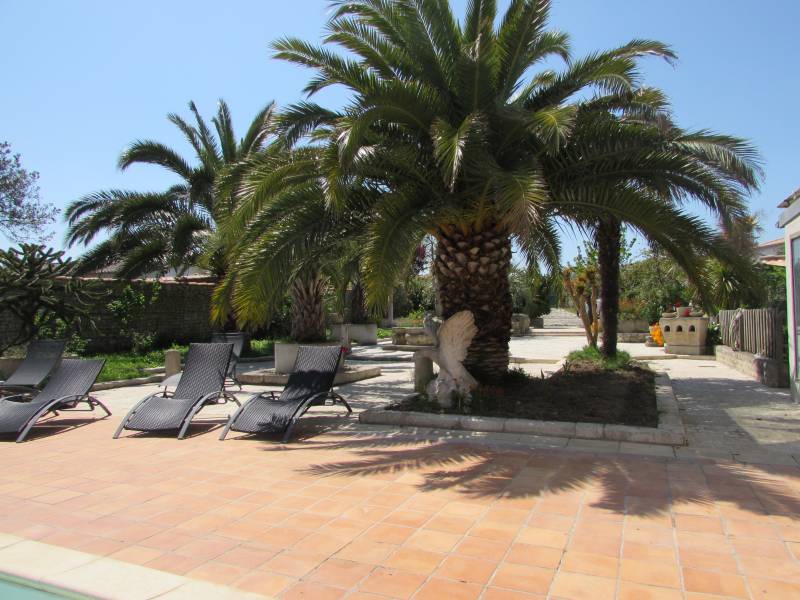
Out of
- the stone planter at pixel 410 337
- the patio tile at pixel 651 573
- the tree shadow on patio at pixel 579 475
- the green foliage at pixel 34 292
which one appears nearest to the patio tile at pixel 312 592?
the patio tile at pixel 651 573

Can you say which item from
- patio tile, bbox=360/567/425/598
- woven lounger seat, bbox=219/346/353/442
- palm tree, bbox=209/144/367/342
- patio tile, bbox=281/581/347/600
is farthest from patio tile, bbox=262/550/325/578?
palm tree, bbox=209/144/367/342

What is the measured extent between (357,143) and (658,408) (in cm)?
533

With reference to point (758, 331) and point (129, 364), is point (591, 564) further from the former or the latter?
point (129, 364)

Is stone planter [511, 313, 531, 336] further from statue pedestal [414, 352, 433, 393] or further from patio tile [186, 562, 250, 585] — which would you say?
patio tile [186, 562, 250, 585]

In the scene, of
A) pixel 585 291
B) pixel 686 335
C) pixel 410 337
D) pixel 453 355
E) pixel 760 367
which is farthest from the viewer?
pixel 410 337

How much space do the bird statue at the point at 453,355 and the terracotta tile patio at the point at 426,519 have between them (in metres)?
1.49

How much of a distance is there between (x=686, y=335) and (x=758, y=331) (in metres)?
6.21

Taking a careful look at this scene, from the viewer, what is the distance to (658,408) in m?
7.89

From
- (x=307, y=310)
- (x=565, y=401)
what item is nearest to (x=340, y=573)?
(x=565, y=401)

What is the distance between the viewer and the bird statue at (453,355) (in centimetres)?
788

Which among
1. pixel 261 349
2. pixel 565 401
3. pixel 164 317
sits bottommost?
pixel 565 401

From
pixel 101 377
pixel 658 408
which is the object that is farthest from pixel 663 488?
pixel 101 377

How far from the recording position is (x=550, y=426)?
6691 millimetres

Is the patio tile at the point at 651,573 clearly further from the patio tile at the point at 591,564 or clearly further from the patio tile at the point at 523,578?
the patio tile at the point at 523,578
